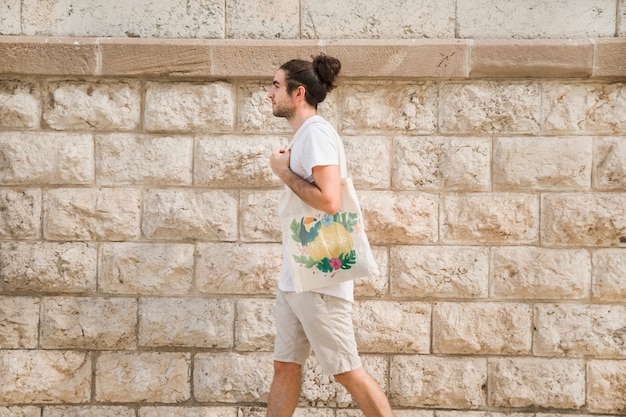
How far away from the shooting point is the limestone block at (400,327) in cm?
478

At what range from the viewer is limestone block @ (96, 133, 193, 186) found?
4.84 metres

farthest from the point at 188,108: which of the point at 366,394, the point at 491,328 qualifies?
the point at 491,328

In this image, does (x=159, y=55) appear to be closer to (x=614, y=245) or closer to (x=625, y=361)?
(x=614, y=245)

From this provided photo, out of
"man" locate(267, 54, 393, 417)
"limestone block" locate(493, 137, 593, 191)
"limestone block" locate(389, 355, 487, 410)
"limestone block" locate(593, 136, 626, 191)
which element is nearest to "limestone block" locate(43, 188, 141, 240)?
"man" locate(267, 54, 393, 417)

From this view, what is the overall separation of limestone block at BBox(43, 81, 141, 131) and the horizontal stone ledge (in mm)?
115

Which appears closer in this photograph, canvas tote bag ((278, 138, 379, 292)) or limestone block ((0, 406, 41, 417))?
canvas tote bag ((278, 138, 379, 292))

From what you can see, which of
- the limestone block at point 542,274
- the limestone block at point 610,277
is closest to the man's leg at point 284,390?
the limestone block at point 542,274

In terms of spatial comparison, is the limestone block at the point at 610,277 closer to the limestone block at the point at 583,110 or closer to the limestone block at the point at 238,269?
the limestone block at the point at 583,110

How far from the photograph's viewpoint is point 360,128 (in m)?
4.84

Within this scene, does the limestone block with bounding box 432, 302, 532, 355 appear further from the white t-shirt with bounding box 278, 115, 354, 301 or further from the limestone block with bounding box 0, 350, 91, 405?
the limestone block with bounding box 0, 350, 91, 405

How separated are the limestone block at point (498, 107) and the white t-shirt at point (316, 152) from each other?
4.17 ft

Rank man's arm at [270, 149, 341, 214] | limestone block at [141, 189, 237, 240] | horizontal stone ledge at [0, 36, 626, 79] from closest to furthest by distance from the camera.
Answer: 1. man's arm at [270, 149, 341, 214]
2. horizontal stone ledge at [0, 36, 626, 79]
3. limestone block at [141, 189, 237, 240]

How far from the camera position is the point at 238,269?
4809 mm

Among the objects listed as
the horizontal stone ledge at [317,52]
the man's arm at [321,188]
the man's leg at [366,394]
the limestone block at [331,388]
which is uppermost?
the horizontal stone ledge at [317,52]
